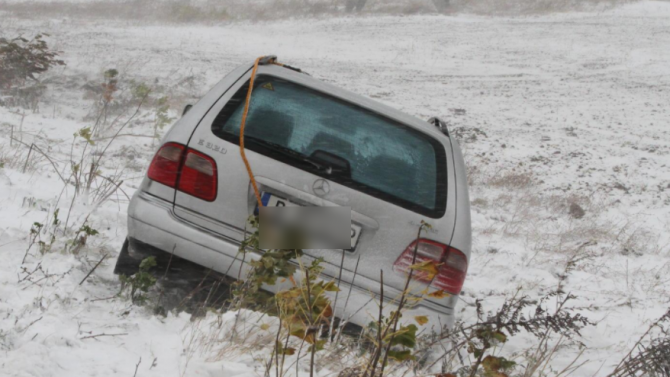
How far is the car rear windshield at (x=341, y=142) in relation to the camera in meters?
2.87

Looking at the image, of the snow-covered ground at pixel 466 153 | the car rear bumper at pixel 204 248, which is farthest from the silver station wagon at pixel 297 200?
the snow-covered ground at pixel 466 153

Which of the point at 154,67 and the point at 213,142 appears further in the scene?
the point at 154,67

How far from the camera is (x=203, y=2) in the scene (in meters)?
30.2

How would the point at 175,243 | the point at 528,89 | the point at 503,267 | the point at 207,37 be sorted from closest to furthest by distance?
the point at 175,243
the point at 503,267
the point at 528,89
the point at 207,37

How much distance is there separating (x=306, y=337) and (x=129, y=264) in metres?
1.83

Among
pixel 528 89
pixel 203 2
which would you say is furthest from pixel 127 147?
pixel 203 2

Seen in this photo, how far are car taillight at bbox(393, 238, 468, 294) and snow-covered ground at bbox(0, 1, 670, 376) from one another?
652mm

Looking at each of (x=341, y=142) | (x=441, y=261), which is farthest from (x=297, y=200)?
(x=441, y=261)

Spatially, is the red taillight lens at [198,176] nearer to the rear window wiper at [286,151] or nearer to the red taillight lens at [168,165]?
the red taillight lens at [168,165]

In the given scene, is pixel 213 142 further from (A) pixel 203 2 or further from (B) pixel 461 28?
(A) pixel 203 2

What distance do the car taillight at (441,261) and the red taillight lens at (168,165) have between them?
3.83 feet

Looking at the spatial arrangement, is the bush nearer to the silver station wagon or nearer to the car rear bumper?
the silver station wagon

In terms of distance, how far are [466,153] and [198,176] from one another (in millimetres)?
8472

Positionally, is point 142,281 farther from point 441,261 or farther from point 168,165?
point 441,261
